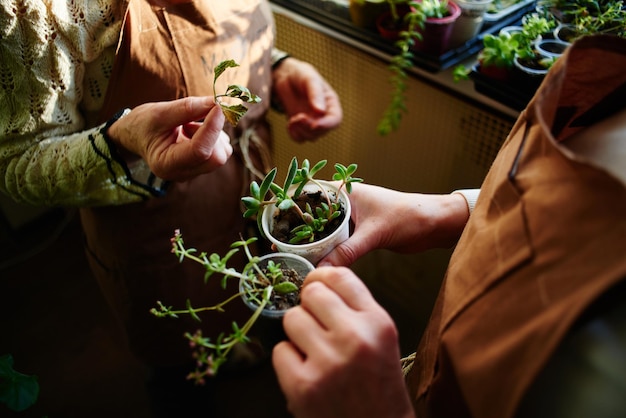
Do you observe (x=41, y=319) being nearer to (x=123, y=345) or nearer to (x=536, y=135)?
(x=123, y=345)

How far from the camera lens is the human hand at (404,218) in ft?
2.74

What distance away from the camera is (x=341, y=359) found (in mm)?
533

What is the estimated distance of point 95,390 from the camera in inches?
65.2

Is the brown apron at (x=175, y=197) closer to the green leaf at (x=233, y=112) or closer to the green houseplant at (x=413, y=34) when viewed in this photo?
the green leaf at (x=233, y=112)

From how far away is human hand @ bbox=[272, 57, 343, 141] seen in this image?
1.21 metres

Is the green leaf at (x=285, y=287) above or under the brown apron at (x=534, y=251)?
under

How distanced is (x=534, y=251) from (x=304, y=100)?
0.88 metres

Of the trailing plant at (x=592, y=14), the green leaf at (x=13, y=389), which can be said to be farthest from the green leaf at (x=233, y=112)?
the trailing plant at (x=592, y=14)

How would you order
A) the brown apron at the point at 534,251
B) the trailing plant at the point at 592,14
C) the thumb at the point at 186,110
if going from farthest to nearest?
the trailing plant at the point at 592,14
the thumb at the point at 186,110
the brown apron at the point at 534,251

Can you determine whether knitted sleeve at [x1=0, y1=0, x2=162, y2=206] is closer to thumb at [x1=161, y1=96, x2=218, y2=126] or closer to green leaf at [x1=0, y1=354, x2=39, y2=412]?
thumb at [x1=161, y1=96, x2=218, y2=126]

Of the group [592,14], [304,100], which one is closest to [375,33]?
[304,100]

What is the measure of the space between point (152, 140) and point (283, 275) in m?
0.33

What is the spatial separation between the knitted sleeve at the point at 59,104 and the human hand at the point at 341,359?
0.54 metres

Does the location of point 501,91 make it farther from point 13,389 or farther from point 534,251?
point 13,389
